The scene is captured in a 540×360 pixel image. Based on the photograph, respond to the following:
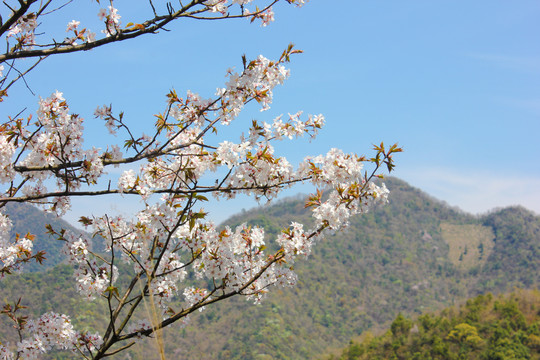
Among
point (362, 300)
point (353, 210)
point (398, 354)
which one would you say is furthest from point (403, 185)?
point (353, 210)

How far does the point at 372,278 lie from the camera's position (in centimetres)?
8588

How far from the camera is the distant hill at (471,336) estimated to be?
2958cm

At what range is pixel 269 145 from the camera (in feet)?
8.89

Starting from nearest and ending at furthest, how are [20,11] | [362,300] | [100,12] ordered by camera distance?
[20,11] < [100,12] < [362,300]

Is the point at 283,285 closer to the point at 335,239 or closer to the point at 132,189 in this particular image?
the point at 132,189

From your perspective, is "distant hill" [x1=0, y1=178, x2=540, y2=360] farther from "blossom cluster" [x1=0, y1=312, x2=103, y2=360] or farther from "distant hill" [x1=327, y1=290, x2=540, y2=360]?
"blossom cluster" [x1=0, y1=312, x2=103, y2=360]

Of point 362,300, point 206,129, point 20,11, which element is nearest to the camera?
point 20,11

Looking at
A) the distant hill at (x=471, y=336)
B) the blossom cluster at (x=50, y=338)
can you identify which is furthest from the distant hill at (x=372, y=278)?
the blossom cluster at (x=50, y=338)

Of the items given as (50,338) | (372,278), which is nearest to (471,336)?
(50,338)

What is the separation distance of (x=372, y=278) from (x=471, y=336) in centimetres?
5539

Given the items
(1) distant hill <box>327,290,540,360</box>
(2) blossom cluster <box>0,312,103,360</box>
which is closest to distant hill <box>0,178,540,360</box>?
(1) distant hill <box>327,290,540,360</box>

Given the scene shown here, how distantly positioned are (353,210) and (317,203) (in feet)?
0.74

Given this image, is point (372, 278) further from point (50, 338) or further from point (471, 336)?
point (50, 338)

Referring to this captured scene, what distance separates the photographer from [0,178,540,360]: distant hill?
57.8 meters
